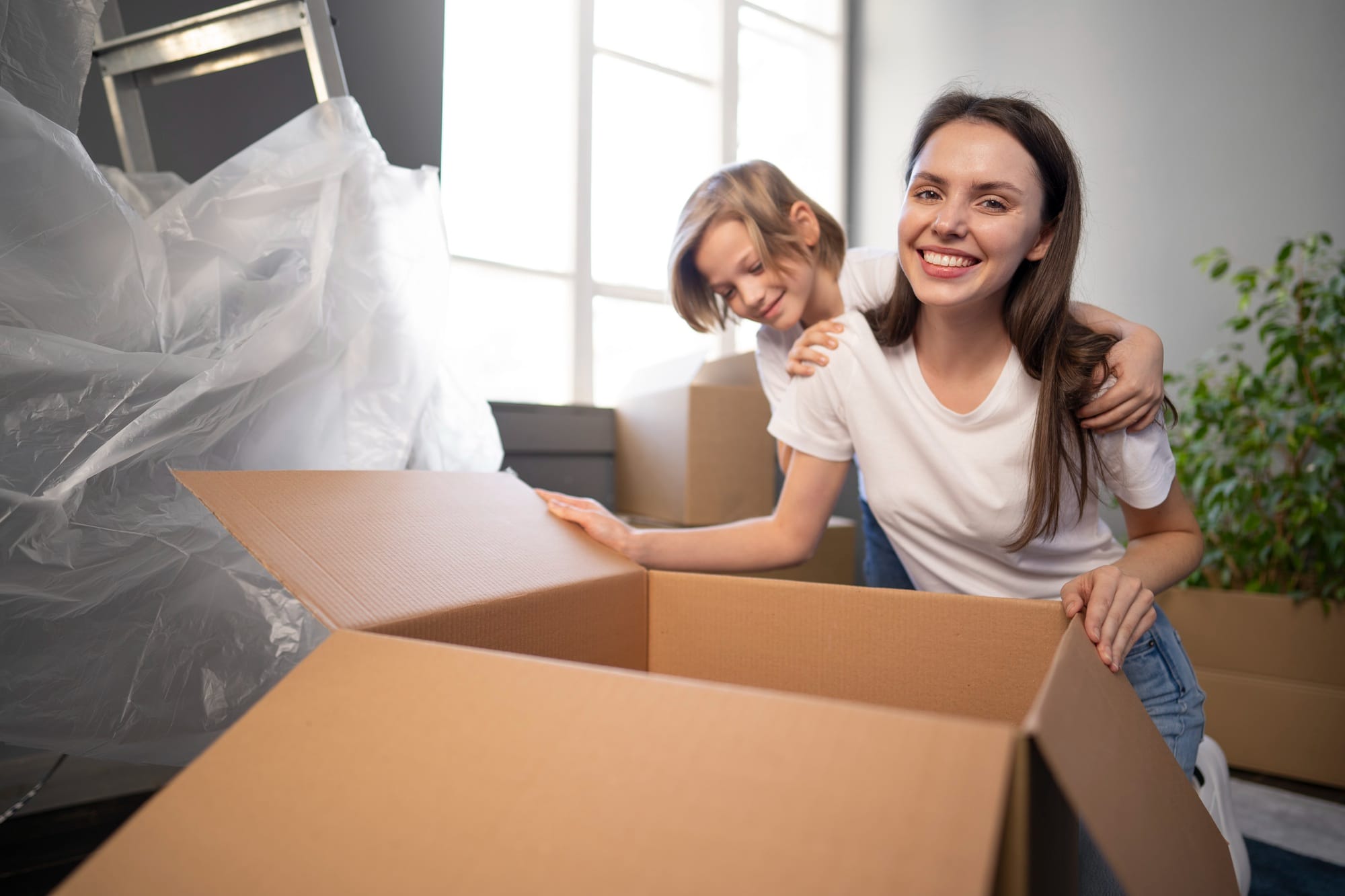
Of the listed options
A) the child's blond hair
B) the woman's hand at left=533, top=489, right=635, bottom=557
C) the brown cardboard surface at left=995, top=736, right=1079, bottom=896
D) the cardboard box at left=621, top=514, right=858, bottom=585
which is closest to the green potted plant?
the cardboard box at left=621, top=514, right=858, bottom=585

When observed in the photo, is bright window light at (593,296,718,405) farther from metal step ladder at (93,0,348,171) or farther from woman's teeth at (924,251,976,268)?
woman's teeth at (924,251,976,268)

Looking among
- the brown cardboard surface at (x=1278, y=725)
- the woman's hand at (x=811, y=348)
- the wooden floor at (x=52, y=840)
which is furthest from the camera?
the brown cardboard surface at (x=1278, y=725)

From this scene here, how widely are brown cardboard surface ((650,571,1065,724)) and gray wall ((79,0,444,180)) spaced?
4.40 ft

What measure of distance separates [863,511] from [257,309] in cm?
102

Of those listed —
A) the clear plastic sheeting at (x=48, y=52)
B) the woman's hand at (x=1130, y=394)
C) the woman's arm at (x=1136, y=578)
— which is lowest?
the woman's arm at (x=1136, y=578)

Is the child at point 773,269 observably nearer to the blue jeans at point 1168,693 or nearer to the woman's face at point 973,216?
the woman's face at point 973,216

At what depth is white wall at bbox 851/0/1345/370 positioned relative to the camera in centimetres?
226

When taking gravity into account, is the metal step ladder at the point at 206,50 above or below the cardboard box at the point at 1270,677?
above

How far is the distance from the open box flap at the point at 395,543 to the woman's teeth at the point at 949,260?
0.44 m

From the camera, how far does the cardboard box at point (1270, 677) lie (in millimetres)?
1728

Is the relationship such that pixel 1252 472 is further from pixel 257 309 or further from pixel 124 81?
pixel 124 81

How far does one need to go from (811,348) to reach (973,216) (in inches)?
9.4

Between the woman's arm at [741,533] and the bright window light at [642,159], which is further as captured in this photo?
the bright window light at [642,159]

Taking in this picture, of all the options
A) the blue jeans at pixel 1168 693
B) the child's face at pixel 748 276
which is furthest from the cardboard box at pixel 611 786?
the child's face at pixel 748 276
